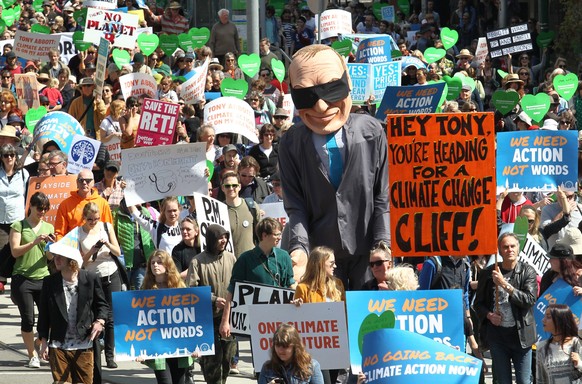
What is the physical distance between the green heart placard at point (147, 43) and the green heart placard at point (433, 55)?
4064mm

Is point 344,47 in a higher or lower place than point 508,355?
higher

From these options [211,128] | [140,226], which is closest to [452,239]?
[140,226]

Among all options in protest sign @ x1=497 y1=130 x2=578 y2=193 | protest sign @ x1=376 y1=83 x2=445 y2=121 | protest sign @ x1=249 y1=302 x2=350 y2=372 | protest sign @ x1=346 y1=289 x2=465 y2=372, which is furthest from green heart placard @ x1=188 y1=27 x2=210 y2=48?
protest sign @ x1=346 y1=289 x2=465 y2=372

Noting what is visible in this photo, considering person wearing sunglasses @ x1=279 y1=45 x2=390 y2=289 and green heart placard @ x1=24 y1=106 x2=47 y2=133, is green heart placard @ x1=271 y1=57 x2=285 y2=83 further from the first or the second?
person wearing sunglasses @ x1=279 y1=45 x2=390 y2=289

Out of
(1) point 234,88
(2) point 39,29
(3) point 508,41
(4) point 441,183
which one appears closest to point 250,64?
(1) point 234,88

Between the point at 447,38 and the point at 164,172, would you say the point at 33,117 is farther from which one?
the point at 447,38

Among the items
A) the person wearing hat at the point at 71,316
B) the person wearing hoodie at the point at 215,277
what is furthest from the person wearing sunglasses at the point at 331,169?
the person wearing hat at the point at 71,316

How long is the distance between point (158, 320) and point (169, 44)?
14044 mm

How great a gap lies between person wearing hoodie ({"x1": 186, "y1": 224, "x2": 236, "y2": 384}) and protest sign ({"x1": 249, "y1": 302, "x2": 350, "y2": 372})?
2.18 meters

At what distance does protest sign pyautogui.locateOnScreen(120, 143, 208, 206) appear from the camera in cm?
1452

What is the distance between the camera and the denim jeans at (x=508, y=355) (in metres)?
11.4

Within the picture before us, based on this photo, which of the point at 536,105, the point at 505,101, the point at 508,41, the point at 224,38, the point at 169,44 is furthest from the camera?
the point at 224,38

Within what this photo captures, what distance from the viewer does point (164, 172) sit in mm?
14672

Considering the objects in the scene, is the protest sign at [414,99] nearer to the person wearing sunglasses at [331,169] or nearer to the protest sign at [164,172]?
the protest sign at [164,172]
